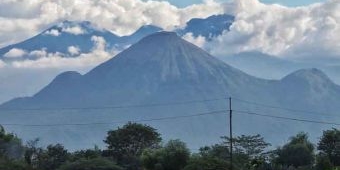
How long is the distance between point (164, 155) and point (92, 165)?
11658 mm

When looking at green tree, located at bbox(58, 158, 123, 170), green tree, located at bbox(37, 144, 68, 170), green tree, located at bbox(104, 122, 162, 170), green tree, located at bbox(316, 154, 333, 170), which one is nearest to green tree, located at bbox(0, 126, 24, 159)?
green tree, located at bbox(37, 144, 68, 170)

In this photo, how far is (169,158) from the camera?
90062 mm

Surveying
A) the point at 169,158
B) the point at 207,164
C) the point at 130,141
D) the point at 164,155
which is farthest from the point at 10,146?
the point at 207,164

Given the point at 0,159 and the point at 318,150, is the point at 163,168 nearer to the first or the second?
the point at 0,159

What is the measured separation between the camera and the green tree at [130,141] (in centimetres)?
11524

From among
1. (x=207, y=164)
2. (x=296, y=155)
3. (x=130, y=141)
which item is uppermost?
(x=130, y=141)

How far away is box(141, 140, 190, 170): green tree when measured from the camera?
3543 inches

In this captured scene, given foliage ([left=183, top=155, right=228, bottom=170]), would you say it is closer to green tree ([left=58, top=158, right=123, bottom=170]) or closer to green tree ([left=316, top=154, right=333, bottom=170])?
green tree ([left=316, top=154, right=333, bottom=170])

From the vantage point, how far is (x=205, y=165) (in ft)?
268

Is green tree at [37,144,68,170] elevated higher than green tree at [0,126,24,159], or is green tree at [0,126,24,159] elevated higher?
green tree at [0,126,24,159]

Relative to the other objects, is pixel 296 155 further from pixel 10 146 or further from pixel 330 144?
pixel 10 146

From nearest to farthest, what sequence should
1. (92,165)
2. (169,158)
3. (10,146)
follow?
1. (169,158)
2. (92,165)
3. (10,146)

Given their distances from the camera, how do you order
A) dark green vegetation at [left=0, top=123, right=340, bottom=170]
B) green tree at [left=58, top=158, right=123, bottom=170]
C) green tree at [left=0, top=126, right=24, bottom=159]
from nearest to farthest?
1. dark green vegetation at [left=0, top=123, right=340, bottom=170]
2. green tree at [left=58, top=158, right=123, bottom=170]
3. green tree at [left=0, top=126, right=24, bottom=159]

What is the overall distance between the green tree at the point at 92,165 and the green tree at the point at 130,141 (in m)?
14.7
